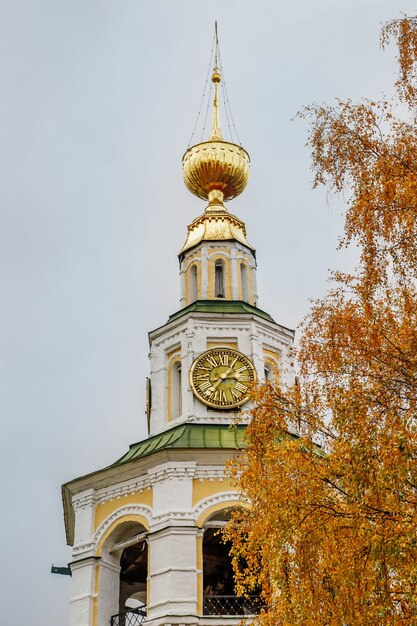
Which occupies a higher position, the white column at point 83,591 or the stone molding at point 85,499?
the stone molding at point 85,499

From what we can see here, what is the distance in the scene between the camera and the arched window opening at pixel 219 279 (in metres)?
17.4

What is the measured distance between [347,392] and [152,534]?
22.9 ft

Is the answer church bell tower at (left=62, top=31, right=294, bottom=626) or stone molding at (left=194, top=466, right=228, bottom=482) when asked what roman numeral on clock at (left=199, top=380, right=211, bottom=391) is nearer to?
church bell tower at (left=62, top=31, right=294, bottom=626)

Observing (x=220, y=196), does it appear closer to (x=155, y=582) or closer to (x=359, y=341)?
(x=155, y=582)

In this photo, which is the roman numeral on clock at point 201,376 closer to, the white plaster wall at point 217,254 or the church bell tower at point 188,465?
the church bell tower at point 188,465

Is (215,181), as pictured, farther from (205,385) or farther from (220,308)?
(205,385)

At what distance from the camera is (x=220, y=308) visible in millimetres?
16344

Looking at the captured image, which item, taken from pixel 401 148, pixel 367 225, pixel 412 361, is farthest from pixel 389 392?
pixel 401 148

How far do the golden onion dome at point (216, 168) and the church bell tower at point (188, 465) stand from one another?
0.11ft

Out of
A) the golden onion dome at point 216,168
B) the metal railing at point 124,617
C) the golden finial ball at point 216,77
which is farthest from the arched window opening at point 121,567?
the golden finial ball at point 216,77

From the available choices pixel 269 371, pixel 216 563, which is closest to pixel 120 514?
pixel 216 563

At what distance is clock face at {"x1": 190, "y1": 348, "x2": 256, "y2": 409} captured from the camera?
15109 mm

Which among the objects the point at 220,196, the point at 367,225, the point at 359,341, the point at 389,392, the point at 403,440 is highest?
the point at 220,196

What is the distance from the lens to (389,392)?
6.93 metres
